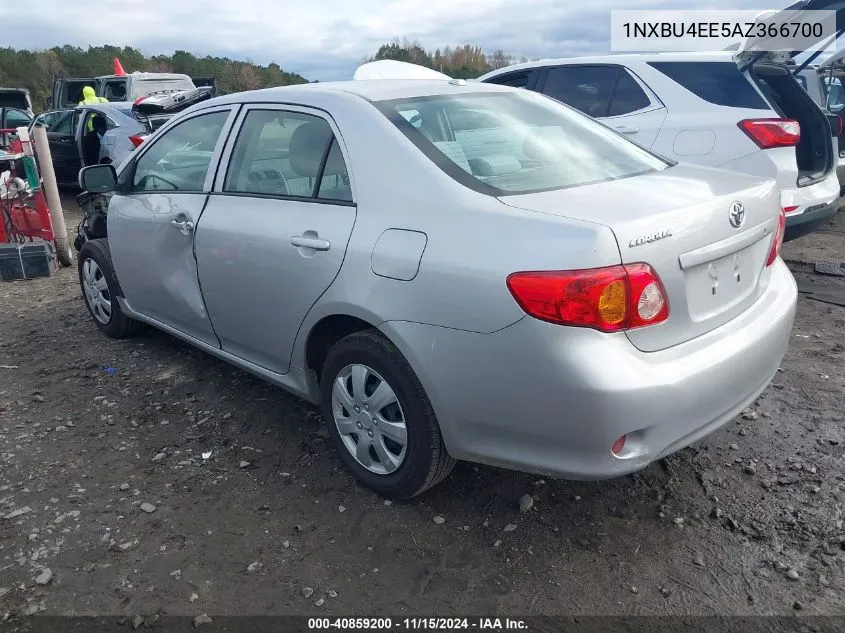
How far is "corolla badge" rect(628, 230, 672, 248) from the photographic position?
6.94 feet

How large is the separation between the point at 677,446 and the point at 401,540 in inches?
41.7

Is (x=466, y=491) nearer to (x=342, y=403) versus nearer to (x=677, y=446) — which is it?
(x=342, y=403)

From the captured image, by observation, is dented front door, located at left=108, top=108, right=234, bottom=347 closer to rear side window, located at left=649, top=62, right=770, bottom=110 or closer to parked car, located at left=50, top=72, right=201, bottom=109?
rear side window, located at left=649, top=62, right=770, bottom=110

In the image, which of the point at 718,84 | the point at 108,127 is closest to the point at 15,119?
the point at 108,127

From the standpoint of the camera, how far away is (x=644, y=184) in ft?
8.44

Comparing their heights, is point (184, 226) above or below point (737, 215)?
below

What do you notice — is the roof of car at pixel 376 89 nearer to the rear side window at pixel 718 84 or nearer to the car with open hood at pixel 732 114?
the car with open hood at pixel 732 114

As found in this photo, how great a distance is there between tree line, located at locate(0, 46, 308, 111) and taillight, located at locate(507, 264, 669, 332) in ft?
98.4

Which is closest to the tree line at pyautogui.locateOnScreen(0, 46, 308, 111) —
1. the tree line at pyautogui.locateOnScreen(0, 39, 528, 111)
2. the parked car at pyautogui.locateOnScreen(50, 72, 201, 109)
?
the tree line at pyautogui.locateOnScreen(0, 39, 528, 111)

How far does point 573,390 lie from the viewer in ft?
6.90

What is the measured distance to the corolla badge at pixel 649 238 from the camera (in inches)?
83.3

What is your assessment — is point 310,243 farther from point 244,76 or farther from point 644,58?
point 244,76

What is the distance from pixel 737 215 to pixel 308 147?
1.76 metres

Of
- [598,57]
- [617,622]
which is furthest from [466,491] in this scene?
[598,57]
